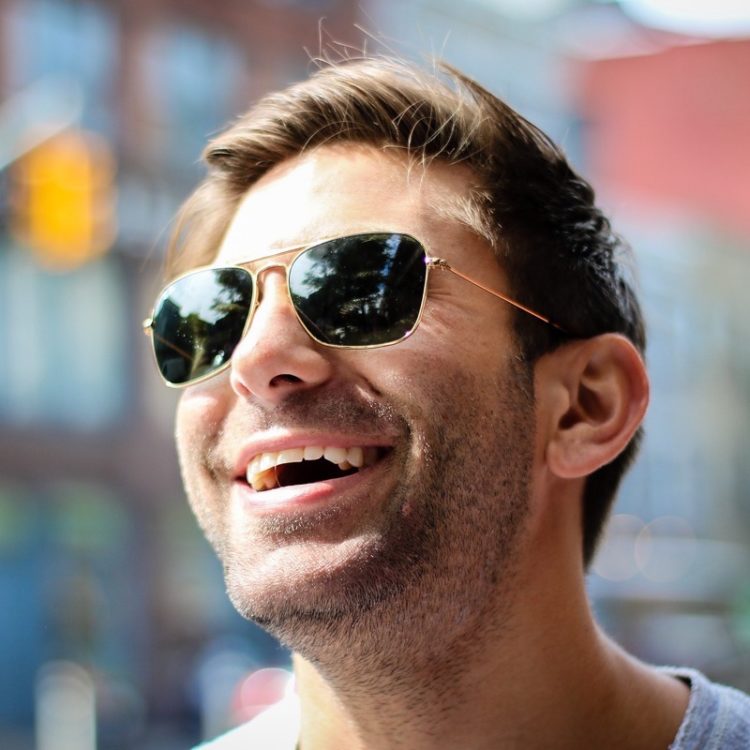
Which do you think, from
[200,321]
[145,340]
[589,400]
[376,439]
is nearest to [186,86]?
[145,340]

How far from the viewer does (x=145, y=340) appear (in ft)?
67.9

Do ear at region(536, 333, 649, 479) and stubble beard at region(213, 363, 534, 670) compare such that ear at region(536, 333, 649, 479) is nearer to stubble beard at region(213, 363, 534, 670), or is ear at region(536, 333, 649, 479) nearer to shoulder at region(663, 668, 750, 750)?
stubble beard at region(213, 363, 534, 670)

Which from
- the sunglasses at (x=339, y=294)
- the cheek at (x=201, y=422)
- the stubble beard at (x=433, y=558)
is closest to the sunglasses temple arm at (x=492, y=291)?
the sunglasses at (x=339, y=294)

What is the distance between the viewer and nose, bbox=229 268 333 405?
2.10 metres

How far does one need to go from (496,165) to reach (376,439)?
66 centimetres

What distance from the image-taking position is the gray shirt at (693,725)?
2.09 meters

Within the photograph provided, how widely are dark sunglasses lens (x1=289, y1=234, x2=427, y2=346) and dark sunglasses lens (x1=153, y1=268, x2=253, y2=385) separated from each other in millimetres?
142

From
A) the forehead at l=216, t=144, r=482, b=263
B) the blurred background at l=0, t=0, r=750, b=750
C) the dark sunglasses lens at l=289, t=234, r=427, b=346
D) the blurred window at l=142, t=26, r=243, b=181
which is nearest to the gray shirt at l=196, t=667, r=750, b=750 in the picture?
the dark sunglasses lens at l=289, t=234, r=427, b=346

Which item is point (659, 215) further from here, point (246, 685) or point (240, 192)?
point (240, 192)

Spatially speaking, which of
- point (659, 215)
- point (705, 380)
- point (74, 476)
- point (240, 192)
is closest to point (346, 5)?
point (659, 215)

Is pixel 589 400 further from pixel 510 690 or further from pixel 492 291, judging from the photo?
pixel 510 690

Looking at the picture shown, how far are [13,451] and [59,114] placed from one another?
10.3 metres

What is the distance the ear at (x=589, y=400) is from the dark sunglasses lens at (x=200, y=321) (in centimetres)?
61

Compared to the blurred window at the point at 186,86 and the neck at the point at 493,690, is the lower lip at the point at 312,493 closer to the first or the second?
the neck at the point at 493,690
